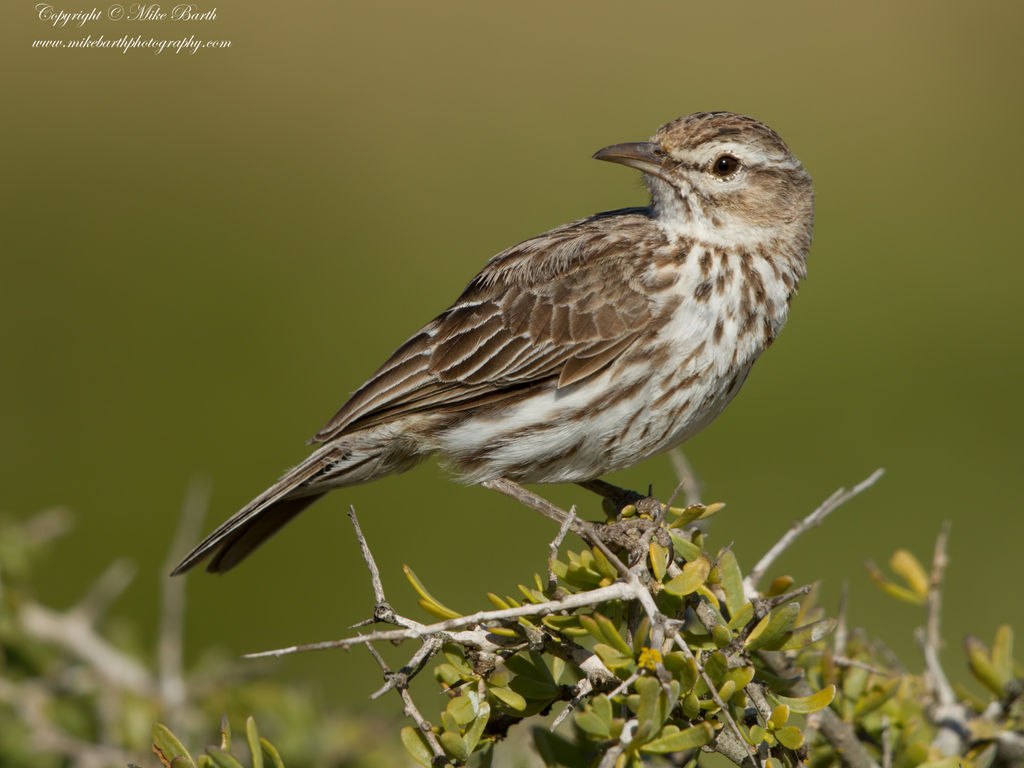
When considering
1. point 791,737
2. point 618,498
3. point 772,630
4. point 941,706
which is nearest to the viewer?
point 791,737

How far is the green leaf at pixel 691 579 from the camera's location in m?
3.20

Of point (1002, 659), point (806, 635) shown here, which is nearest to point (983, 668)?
point (1002, 659)

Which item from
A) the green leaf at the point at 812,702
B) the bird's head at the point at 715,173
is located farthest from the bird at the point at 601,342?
the green leaf at the point at 812,702

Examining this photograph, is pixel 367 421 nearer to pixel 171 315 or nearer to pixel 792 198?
pixel 792 198

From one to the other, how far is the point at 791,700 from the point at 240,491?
7.04 meters

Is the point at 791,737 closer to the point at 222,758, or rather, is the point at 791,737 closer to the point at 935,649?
the point at 935,649

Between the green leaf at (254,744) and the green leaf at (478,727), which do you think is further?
the green leaf at (478,727)

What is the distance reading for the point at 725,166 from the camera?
18.3ft

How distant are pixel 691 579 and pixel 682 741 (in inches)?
22.2

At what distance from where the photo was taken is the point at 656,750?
274cm

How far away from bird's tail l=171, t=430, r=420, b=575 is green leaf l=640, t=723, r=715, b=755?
299 cm

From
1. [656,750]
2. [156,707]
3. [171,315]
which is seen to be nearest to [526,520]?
[171,315]

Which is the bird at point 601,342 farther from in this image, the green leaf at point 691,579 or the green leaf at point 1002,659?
the green leaf at point 691,579

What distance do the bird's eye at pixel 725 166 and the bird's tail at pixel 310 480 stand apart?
192 centimetres
